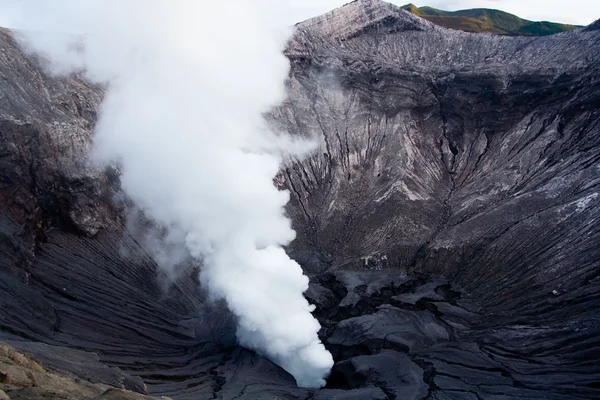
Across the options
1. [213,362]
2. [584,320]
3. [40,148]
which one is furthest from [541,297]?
[40,148]

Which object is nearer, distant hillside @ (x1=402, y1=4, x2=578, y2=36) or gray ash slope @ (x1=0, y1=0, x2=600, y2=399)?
gray ash slope @ (x1=0, y1=0, x2=600, y2=399)

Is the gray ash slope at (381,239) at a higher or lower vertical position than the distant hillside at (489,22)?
lower

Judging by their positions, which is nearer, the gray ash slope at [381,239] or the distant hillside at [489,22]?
the gray ash slope at [381,239]

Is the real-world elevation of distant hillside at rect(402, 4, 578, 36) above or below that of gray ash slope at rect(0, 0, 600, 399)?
above

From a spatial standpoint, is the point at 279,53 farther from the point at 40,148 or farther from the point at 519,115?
the point at 40,148
